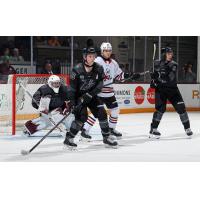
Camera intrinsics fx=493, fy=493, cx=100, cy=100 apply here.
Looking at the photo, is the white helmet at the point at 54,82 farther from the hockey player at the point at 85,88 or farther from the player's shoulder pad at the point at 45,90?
the hockey player at the point at 85,88

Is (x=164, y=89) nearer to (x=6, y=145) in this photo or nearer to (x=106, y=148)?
(x=106, y=148)

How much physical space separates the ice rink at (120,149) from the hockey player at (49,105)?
161mm

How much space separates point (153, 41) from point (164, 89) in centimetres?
696

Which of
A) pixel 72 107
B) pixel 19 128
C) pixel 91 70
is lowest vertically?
pixel 19 128

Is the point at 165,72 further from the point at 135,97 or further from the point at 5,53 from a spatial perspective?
the point at 5,53

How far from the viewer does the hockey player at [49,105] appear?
563cm

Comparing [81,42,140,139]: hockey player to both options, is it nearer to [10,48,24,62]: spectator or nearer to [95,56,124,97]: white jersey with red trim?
[95,56,124,97]: white jersey with red trim

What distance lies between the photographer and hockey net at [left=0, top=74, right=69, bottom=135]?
6.15 meters

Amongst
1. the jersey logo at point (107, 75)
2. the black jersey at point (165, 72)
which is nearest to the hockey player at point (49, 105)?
the jersey logo at point (107, 75)

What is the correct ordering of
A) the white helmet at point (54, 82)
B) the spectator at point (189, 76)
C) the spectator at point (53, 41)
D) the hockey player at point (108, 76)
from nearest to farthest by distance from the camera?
the hockey player at point (108, 76), the white helmet at point (54, 82), the spectator at point (53, 41), the spectator at point (189, 76)

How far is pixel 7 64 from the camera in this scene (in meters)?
8.86

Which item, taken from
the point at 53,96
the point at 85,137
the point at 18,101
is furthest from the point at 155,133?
the point at 18,101

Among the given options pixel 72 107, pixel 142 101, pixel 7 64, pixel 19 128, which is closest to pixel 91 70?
pixel 72 107

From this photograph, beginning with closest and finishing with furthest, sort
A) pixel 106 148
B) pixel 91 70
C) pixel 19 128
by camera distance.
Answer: pixel 91 70 < pixel 106 148 < pixel 19 128
